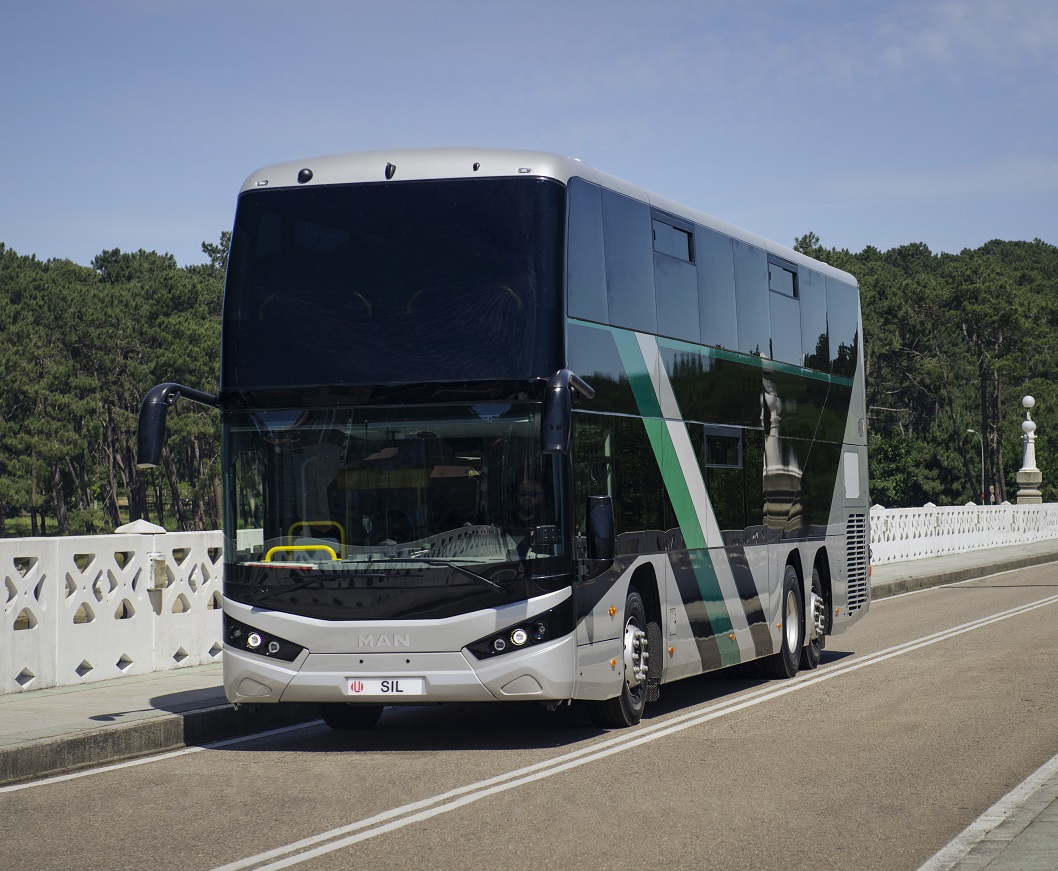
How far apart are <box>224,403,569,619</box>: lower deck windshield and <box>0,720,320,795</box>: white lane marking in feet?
4.23

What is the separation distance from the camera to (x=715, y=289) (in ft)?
47.0

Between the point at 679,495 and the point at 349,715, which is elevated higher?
the point at 679,495

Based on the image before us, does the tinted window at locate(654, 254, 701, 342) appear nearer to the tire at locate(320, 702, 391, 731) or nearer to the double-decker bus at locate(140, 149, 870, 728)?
the double-decker bus at locate(140, 149, 870, 728)

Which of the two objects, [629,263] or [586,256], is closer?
[586,256]

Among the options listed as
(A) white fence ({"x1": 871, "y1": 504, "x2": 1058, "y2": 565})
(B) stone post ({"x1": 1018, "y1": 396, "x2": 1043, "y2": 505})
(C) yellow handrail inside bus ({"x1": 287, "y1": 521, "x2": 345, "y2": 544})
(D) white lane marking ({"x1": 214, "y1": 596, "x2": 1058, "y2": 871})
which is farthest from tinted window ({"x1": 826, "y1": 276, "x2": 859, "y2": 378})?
(B) stone post ({"x1": 1018, "y1": 396, "x2": 1043, "y2": 505})

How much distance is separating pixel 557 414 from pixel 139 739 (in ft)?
12.4

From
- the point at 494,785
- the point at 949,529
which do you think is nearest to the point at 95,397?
the point at 949,529

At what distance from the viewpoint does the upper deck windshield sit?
10805 millimetres

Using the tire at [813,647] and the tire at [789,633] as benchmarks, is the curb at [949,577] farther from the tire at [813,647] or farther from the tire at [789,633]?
the tire at [789,633]

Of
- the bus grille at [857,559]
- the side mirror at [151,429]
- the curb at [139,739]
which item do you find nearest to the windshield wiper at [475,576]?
the side mirror at [151,429]

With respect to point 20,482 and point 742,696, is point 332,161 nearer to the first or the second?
point 742,696

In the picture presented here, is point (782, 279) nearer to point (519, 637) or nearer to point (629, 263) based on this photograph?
point (629, 263)

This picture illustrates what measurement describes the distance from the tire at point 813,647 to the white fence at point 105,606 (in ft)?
19.9

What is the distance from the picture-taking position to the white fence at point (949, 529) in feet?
129
